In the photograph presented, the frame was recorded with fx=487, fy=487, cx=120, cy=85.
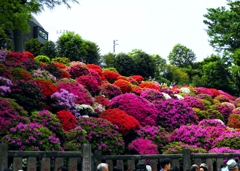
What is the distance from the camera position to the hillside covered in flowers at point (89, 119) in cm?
1519

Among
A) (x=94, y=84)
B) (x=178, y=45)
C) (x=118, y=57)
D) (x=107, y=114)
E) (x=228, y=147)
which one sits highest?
(x=178, y=45)

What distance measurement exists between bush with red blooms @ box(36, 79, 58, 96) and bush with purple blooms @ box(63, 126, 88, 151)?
323cm

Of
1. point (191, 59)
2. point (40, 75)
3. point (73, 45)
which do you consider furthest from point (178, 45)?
point (40, 75)

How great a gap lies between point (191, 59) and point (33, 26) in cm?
2386

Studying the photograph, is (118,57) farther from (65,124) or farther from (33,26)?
(65,124)

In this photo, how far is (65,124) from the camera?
16969 mm

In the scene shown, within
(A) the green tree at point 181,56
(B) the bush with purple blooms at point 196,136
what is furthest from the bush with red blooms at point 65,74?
(A) the green tree at point 181,56

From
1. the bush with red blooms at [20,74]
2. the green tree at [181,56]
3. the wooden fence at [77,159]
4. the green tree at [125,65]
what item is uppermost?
the green tree at [181,56]

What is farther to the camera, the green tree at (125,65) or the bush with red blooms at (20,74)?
the green tree at (125,65)

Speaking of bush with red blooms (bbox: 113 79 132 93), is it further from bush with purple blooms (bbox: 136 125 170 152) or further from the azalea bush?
the azalea bush

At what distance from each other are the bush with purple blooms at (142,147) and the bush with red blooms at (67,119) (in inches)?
86.0

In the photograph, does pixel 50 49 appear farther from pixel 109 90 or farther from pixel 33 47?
pixel 109 90

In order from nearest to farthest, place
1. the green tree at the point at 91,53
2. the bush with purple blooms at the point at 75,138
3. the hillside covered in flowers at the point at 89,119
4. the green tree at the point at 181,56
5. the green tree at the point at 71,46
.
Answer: the hillside covered in flowers at the point at 89,119 → the bush with purple blooms at the point at 75,138 → the green tree at the point at 71,46 → the green tree at the point at 91,53 → the green tree at the point at 181,56

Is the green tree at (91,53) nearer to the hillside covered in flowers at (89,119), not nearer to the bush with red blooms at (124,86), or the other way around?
the bush with red blooms at (124,86)
